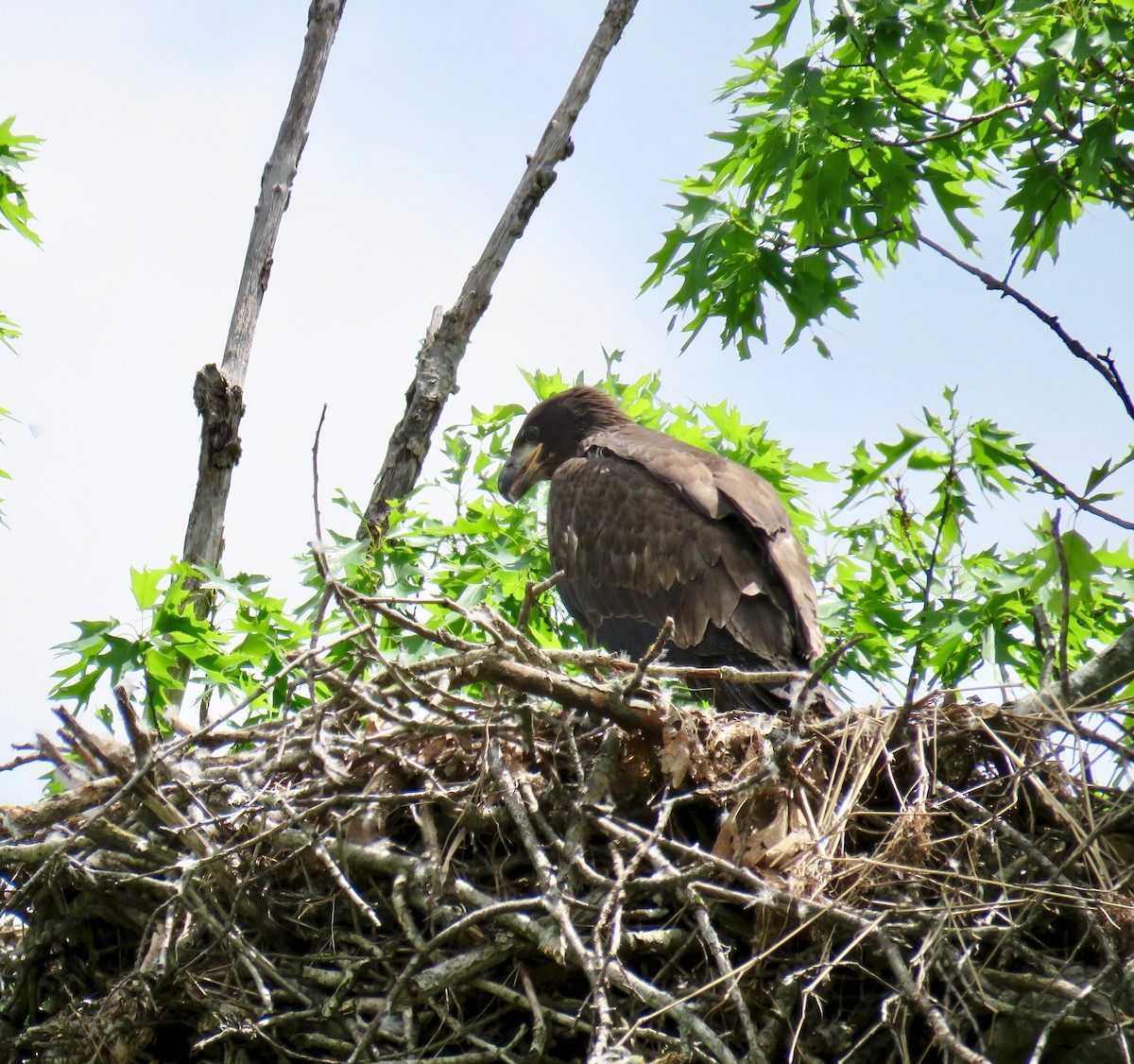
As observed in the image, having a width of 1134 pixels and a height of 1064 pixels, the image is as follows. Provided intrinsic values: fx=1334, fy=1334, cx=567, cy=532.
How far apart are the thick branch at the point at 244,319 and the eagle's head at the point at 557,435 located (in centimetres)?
140

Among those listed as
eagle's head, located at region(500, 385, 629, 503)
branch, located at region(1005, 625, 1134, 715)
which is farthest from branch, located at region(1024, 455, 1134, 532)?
eagle's head, located at region(500, 385, 629, 503)

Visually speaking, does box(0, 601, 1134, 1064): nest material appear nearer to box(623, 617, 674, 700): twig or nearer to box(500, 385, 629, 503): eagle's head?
box(623, 617, 674, 700): twig

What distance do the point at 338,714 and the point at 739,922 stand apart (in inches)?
53.5

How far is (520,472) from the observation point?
274 inches

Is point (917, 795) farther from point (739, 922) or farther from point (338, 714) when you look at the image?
point (338, 714)

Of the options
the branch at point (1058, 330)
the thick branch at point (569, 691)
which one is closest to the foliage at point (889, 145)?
the branch at point (1058, 330)

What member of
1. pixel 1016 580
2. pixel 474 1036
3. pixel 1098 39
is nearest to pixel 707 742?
pixel 474 1036

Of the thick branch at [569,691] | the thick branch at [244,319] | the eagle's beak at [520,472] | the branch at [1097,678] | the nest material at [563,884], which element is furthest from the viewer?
the eagle's beak at [520,472]

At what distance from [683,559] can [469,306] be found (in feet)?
7.63

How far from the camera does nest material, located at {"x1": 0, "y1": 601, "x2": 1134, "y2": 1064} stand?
3172mm

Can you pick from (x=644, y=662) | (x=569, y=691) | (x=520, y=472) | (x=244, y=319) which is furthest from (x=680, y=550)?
(x=244, y=319)

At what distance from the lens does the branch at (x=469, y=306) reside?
6.92 metres

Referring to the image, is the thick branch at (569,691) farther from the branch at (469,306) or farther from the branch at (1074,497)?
the branch at (469,306)

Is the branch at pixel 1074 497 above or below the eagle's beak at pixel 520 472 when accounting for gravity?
below
